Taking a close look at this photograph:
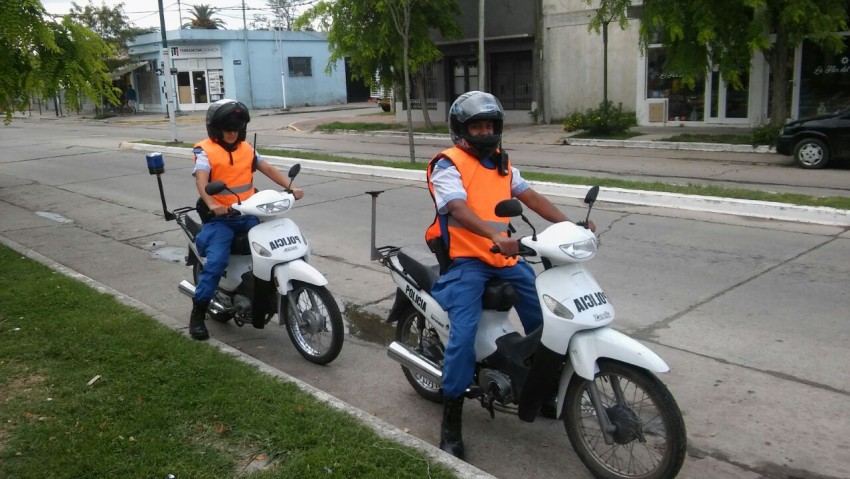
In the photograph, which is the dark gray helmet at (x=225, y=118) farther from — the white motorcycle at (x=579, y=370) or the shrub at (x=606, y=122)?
the shrub at (x=606, y=122)

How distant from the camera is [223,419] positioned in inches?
160

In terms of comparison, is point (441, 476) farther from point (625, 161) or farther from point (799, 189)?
point (625, 161)

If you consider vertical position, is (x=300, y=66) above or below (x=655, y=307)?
above

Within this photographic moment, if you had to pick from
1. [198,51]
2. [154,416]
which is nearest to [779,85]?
[154,416]

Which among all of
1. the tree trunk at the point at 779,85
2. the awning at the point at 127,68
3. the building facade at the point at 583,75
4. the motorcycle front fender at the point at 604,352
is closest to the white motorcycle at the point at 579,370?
the motorcycle front fender at the point at 604,352

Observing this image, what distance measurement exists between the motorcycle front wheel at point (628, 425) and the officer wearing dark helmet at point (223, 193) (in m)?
2.75

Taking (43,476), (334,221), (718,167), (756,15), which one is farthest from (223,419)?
(756,15)

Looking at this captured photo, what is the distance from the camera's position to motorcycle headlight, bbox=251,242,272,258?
16.9 ft

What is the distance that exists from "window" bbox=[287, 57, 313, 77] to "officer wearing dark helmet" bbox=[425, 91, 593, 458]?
4559 cm

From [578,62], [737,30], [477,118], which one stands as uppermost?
[737,30]

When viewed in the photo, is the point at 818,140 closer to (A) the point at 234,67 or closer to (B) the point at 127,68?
(A) the point at 234,67

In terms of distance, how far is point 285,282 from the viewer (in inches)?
201

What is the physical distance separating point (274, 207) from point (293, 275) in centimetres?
54

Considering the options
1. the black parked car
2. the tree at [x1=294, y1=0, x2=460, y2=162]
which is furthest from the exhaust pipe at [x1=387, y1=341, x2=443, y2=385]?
the tree at [x1=294, y1=0, x2=460, y2=162]
